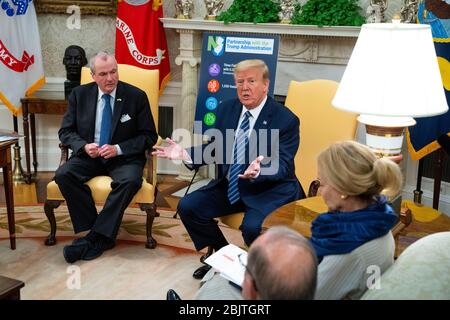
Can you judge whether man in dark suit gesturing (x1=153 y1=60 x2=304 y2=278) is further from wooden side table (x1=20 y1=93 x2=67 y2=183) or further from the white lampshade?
wooden side table (x1=20 y1=93 x2=67 y2=183)

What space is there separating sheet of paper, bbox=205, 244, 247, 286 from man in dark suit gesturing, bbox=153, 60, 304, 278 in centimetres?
98

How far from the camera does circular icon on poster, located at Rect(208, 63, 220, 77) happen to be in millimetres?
4754

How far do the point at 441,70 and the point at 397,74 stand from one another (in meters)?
1.72

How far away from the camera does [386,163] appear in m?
1.94

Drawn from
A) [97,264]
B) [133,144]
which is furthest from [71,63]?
[97,264]

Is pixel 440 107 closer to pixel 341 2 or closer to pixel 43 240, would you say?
pixel 341 2

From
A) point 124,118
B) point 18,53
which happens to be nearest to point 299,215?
point 124,118

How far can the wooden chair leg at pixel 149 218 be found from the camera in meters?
3.77

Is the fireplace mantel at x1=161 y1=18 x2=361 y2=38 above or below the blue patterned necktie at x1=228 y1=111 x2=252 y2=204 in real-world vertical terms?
above

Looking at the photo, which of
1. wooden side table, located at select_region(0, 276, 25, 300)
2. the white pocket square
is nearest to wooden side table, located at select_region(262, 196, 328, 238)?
wooden side table, located at select_region(0, 276, 25, 300)

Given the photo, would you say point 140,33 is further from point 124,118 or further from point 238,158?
point 238,158

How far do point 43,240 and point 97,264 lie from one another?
1.89 feet

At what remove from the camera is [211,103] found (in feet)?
15.9
